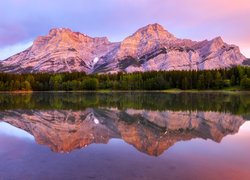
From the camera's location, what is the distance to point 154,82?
178500 mm

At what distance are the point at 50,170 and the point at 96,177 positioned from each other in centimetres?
295

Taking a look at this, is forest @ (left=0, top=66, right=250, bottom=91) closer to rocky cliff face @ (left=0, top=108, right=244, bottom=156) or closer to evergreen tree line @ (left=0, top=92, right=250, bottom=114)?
evergreen tree line @ (left=0, top=92, right=250, bottom=114)

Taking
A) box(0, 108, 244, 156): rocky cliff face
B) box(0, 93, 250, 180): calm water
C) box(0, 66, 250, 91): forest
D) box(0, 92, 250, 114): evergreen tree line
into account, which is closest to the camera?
box(0, 93, 250, 180): calm water

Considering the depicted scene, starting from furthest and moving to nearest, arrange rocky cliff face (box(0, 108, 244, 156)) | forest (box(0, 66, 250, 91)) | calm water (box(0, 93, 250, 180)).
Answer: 1. forest (box(0, 66, 250, 91))
2. rocky cliff face (box(0, 108, 244, 156))
3. calm water (box(0, 93, 250, 180))

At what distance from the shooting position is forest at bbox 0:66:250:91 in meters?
164

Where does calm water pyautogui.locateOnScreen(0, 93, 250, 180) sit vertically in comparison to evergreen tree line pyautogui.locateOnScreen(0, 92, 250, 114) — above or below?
above

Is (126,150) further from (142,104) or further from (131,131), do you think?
(142,104)

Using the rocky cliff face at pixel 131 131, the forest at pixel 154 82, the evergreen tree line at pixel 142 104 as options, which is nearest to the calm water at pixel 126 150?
the rocky cliff face at pixel 131 131

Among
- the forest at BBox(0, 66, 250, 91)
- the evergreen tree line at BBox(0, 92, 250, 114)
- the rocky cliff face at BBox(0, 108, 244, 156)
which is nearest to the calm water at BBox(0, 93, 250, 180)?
the rocky cliff face at BBox(0, 108, 244, 156)

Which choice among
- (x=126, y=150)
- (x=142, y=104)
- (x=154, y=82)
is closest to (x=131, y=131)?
(x=126, y=150)

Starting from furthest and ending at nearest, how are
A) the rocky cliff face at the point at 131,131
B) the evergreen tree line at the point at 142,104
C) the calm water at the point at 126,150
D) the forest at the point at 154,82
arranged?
1. the forest at the point at 154,82
2. the evergreen tree line at the point at 142,104
3. the rocky cliff face at the point at 131,131
4. the calm water at the point at 126,150

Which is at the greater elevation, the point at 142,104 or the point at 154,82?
the point at 142,104

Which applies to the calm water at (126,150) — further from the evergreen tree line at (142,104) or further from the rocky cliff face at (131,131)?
the evergreen tree line at (142,104)

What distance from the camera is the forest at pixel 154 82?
540 ft
